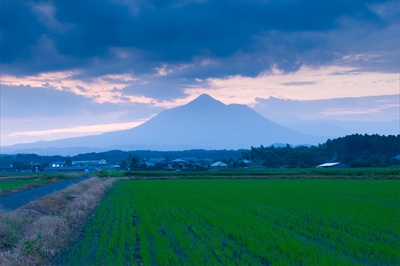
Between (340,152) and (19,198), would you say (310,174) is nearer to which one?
(19,198)

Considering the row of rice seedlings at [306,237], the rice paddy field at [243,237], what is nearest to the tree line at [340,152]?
the rice paddy field at [243,237]

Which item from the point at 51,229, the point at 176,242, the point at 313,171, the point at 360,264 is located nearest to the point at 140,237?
the point at 176,242

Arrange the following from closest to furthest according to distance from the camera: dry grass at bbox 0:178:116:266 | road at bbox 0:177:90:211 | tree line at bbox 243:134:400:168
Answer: dry grass at bbox 0:178:116:266 → road at bbox 0:177:90:211 → tree line at bbox 243:134:400:168

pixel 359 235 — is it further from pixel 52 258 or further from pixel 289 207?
pixel 52 258

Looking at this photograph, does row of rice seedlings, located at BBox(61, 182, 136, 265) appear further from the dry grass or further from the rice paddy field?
the dry grass

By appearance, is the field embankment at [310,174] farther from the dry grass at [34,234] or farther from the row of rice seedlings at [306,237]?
the dry grass at [34,234]

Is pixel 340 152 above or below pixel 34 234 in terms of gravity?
above

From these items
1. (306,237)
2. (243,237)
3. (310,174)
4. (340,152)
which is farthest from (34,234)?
(340,152)

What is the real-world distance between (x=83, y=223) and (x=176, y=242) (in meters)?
4.83

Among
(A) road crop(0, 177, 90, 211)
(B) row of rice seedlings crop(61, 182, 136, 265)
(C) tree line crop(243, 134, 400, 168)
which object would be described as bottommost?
(B) row of rice seedlings crop(61, 182, 136, 265)

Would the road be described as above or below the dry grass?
below

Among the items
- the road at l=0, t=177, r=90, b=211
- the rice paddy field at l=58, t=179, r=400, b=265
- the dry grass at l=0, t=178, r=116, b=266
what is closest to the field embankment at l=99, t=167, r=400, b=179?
the road at l=0, t=177, r=90, b=211

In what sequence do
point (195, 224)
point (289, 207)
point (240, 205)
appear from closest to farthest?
point (195, 224) → point (289, 207) → point (240, 205)

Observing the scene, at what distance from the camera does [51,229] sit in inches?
380
